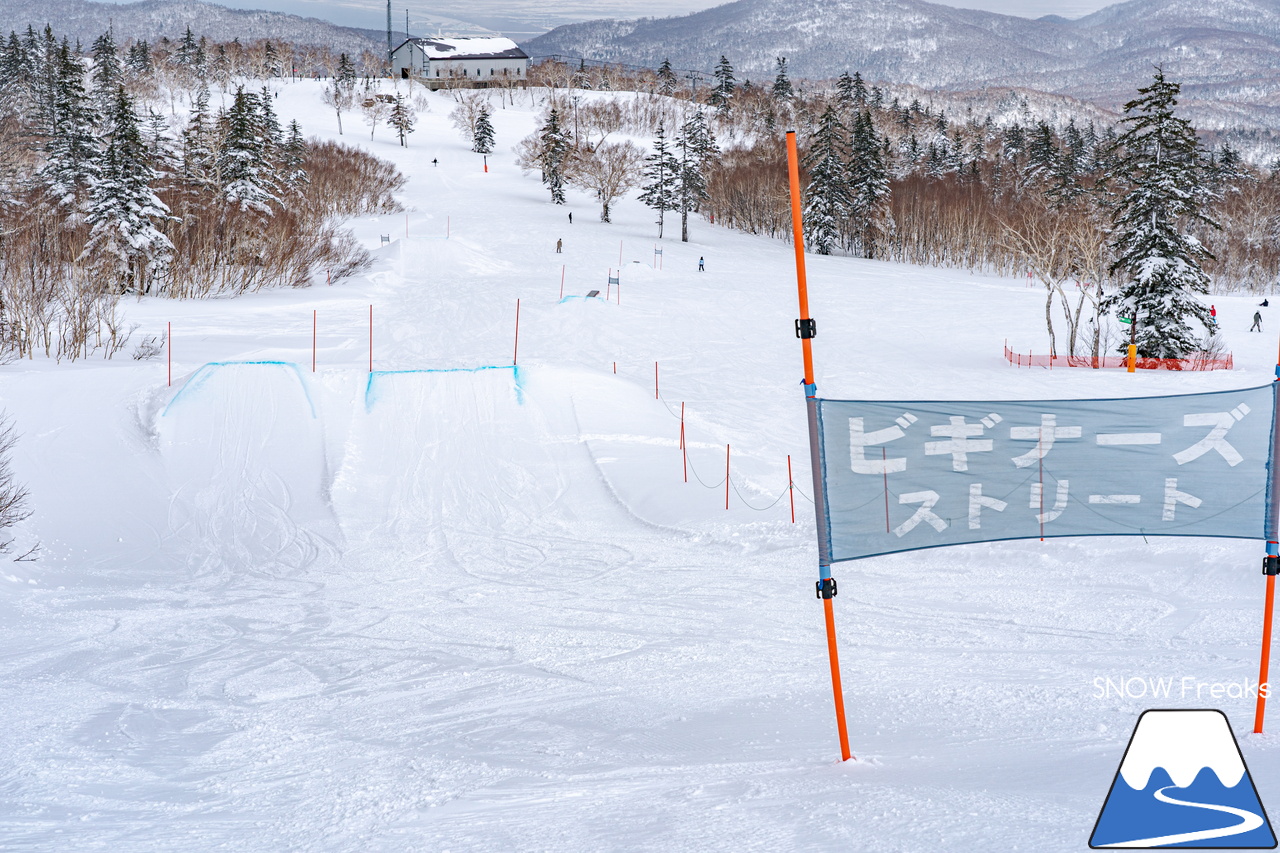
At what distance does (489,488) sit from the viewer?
52.4 ft

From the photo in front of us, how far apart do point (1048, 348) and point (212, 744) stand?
32.5 meters

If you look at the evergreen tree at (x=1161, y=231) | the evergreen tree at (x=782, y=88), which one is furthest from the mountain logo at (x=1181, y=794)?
the evergreen tree at (x=782, y=88)

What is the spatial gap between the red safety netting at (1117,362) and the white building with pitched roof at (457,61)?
127 metres

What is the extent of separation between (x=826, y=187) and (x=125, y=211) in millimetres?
43930

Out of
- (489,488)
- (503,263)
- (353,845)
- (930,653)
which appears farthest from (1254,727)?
(503,263)

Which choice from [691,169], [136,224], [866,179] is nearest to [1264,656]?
[136,224]

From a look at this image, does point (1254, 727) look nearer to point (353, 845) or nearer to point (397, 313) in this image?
point (353, 845)

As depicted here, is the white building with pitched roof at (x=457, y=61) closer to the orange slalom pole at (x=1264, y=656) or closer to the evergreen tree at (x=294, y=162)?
the evergreen tree at (x=294, y=162)

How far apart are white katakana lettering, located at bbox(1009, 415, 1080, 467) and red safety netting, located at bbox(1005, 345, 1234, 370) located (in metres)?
24.7

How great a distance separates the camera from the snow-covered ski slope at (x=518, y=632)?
5410mm

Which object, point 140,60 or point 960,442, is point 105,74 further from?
point 960,442

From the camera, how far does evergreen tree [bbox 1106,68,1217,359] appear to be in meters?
27.4

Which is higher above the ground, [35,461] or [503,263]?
[503,263]

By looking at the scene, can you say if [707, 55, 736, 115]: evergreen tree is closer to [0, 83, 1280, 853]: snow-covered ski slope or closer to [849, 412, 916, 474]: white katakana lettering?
[0, 83, 1280, 853]: snow-covered ski slope
